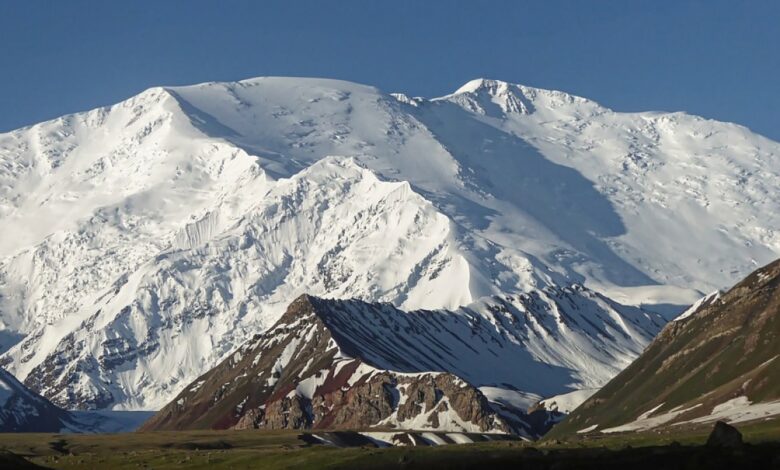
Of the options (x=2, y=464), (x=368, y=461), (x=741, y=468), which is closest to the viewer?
(x=741, y=468)

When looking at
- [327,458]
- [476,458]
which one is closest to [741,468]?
[476,458]

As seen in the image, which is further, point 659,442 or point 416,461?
point 659,442

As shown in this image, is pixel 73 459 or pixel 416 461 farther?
pixel 73 459

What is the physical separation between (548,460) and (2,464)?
1732 inches

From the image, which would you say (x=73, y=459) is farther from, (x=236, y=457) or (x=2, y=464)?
(x=2, y=464)

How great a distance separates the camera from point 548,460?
377 feet

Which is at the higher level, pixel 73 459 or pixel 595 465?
pixel 73 459

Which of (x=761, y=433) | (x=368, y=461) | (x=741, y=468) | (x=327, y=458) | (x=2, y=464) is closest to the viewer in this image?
(x=741, y=468)

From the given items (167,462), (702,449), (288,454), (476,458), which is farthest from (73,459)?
(702,449)

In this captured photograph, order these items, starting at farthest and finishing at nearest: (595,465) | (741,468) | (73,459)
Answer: (73,459) → (595,465) → (741,468)

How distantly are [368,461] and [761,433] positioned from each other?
44777 millimetres

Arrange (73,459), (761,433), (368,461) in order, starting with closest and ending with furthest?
(368,461) < (761,433) < (73,459)

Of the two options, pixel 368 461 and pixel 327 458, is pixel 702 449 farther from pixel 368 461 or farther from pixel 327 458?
pixel 327 458

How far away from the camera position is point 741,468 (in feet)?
333
